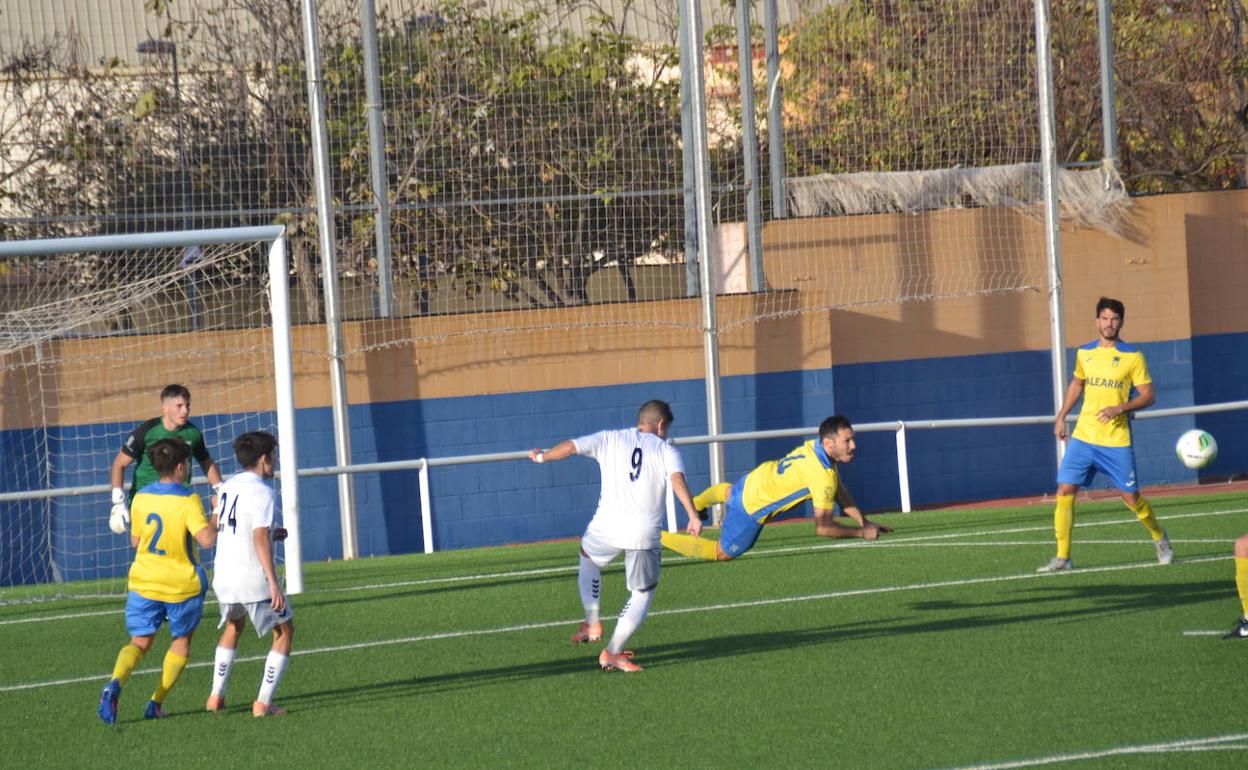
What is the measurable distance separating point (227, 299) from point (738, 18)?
7.12 m

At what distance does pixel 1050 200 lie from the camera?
18562 millimetres

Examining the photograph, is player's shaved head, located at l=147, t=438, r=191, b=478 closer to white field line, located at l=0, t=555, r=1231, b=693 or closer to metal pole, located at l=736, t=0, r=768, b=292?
white field line, located at l=0, t=555, r=1231, b=693

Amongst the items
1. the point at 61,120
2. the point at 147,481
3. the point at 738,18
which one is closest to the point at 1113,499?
the point at 738,18

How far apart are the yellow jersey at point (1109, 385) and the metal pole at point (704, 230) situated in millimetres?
6006

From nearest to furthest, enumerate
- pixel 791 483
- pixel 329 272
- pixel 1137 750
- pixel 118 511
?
1. pixel 1137 750
2. pixel 791 483
3. pixel 118 511
4. pixel 329 272

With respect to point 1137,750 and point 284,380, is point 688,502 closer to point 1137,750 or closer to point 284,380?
point 1137,750

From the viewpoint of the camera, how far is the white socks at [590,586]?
32.4 feet

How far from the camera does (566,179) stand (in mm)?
18797

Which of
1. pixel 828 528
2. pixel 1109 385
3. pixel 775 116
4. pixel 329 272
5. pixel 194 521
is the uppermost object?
pixel 775 116

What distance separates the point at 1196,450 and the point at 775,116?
292 inches

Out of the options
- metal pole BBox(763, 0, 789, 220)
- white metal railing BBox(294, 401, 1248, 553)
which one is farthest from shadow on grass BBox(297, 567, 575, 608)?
metal pole BBox(763, 0, 789, 220)

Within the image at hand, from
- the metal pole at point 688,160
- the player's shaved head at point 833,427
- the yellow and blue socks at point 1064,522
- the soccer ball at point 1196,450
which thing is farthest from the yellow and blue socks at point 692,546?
the metal pole at point 688,160

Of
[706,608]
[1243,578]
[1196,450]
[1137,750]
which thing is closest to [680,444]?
[1196,450]

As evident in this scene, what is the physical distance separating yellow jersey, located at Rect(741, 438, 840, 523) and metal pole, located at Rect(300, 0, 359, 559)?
25.7 ft
